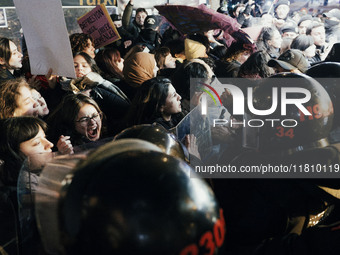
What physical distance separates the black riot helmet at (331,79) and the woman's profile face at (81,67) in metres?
1.85

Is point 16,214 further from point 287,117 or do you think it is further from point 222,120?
point 222,120

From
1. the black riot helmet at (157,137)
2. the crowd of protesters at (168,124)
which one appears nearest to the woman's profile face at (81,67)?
the crowd of protesters at (168,124)

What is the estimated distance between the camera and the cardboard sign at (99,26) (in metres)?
4.11

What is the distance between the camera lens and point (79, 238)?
3.42ft

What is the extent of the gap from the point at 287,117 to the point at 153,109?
1.26 meters

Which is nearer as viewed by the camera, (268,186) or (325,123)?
(268,186)

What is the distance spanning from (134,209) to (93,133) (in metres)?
1.74

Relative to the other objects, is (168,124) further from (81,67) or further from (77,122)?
(81,67)

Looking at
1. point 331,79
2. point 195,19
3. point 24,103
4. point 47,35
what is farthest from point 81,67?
point 195,19

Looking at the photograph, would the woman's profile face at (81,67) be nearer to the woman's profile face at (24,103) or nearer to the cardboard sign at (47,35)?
the cardboard sign at (47,35)

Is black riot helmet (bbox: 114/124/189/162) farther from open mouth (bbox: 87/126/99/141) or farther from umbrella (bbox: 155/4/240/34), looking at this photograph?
umbrella (bbox: 155/4/240/34)

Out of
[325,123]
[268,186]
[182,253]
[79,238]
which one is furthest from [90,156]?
[325,123]

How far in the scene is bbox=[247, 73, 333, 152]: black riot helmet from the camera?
1.79m

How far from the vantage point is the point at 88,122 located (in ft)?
8.66
